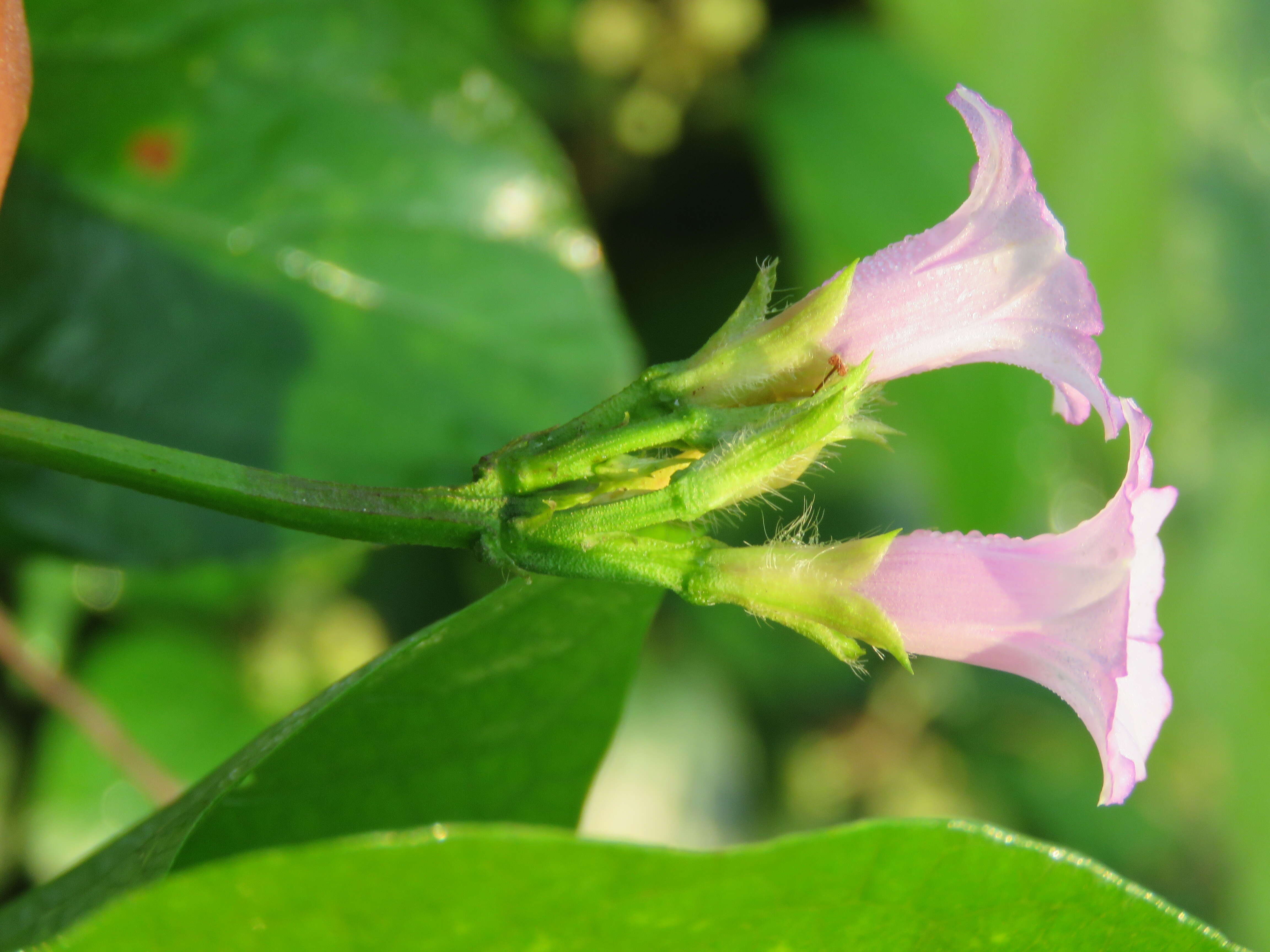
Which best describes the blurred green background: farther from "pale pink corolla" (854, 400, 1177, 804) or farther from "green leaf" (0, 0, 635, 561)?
"pale pink corolla" (854, 400, 1177, 804)

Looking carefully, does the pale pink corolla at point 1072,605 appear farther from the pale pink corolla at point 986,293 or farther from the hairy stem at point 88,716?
the hairy stem at point 88,716

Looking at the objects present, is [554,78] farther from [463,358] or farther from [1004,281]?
[1004,281]

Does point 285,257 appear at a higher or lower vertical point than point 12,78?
lower

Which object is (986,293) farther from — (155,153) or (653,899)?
(155,153)

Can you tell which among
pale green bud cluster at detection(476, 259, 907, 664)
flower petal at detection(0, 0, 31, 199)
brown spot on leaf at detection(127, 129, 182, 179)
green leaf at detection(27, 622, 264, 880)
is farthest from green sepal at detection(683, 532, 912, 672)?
green leaf at detection(27, 622, 264, 880)

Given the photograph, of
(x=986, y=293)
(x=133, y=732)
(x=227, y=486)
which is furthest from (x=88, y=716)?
(x=986, y=293)

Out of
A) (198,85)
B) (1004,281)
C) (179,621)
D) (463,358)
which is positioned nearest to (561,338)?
(463,358)
